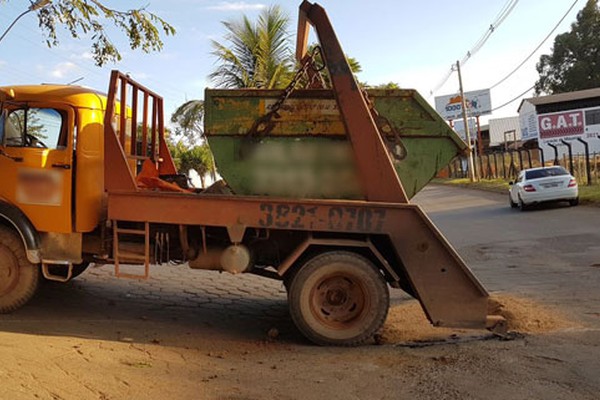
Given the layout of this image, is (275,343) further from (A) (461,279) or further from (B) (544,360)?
(B) (544,360)

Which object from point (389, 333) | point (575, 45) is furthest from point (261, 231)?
point (575, 45)

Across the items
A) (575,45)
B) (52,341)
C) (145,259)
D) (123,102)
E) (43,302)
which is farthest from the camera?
(575,45)

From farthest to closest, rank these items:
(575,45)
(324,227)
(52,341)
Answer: (575,45)
(324,227)
(52,341)

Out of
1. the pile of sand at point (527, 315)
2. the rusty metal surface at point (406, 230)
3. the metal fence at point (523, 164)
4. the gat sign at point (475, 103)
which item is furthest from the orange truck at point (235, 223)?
the gat sign at point (475, 103)

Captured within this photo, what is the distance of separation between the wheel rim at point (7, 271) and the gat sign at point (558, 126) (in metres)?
44.0

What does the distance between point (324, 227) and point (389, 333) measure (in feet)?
4.86

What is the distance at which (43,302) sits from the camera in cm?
→ 690

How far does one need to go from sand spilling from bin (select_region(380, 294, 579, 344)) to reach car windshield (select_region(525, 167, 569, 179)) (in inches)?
528

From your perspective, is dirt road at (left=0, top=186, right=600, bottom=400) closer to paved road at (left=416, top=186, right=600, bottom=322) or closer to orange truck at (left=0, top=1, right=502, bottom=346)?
paved road at (left=416, top=186, right=600, bottom=322)

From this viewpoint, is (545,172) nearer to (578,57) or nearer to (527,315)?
(527,315)

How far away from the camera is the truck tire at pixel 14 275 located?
604cm

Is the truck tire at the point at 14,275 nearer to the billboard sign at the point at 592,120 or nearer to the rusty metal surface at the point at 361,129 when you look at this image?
the rusty metal surface at the point at 361,129

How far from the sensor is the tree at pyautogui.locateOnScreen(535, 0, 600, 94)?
64.4m

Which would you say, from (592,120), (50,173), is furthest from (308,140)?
(592,120)
